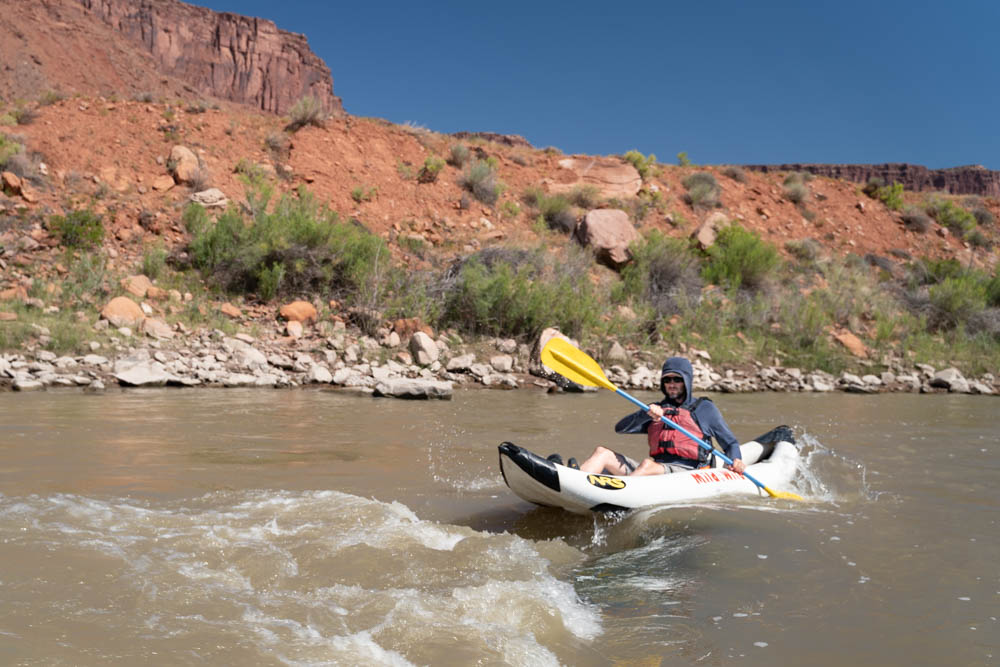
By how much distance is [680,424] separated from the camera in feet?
17.3

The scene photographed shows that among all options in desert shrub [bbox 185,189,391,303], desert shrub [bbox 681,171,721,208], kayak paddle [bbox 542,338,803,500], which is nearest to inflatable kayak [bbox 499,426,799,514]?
kayak paddle [bbox 542,338,803,500]

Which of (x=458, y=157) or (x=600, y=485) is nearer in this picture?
(x=600, y=485)

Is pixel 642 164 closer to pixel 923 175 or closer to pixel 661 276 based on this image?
pixel 661 276

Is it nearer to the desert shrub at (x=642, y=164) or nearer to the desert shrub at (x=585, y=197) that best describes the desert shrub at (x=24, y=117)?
the desert shrub at (x=585, y=197)

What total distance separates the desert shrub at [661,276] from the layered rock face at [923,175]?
3986cm

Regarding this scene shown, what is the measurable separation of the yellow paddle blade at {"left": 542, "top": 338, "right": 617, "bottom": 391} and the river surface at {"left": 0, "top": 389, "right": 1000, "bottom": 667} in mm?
928

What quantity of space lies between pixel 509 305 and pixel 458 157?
28.1 ft

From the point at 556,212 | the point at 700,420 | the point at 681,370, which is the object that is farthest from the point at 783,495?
the point at 556,212

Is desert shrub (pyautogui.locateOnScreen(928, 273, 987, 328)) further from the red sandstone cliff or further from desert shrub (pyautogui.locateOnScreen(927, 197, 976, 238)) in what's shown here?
the red sandstone cliff

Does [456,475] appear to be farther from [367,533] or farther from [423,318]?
[423,318]

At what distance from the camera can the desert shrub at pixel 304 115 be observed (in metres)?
18.3

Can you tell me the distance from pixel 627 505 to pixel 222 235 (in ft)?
33.9

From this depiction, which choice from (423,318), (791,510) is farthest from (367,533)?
(423,318)

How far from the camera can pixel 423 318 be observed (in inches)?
471
